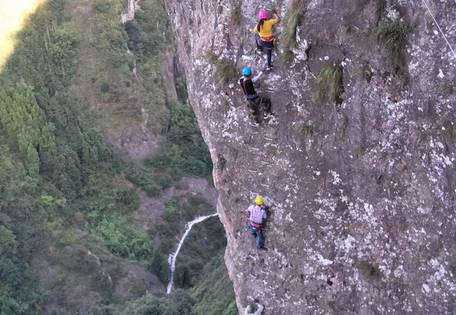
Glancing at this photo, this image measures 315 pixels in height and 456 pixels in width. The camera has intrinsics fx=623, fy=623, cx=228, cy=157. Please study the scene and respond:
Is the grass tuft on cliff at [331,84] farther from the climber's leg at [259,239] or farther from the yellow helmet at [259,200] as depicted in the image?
the climber's leg at [259,239]

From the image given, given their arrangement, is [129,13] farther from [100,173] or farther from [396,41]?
[396,41]

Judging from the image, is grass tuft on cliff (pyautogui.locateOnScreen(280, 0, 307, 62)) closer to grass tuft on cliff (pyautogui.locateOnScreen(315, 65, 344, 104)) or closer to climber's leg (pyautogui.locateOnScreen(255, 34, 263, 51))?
climber's leg (pyautogui.locateOnScreen(255, 34, 263, 51))

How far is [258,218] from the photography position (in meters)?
16.5

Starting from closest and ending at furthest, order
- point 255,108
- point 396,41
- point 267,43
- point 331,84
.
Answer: point 396,41 < point 331,84 < point 267,43 < point 255,108

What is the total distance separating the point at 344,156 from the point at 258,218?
9.64 feet

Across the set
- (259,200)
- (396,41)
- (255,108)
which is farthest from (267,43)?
(259,200)

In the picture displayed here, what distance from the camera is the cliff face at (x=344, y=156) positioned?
13430 millimetres

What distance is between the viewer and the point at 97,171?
59500 mm

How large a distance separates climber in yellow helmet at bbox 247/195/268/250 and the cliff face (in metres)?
0.23

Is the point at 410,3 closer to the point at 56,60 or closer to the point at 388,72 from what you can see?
the point at 388,72

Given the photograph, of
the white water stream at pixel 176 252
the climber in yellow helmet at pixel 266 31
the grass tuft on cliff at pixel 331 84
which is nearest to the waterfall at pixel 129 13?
the white water stream at pixel 176 252

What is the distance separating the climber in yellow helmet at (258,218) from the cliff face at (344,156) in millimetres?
232

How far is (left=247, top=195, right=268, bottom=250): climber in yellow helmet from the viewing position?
16.5m

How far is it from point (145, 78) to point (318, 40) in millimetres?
54266
